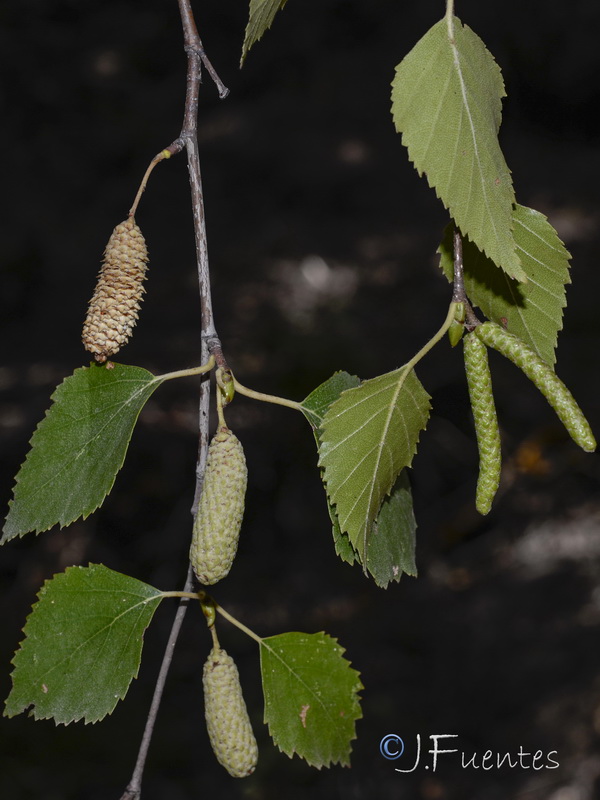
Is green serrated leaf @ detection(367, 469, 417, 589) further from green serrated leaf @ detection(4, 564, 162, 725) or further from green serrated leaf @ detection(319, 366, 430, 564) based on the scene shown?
green serrated leaf @ detection(4, 564, 162, 725)

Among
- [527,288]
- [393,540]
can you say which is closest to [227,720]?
[393,540]

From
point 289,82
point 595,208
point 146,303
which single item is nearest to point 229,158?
point 289,82

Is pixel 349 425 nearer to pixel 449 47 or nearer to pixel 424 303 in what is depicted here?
pixel 449 47

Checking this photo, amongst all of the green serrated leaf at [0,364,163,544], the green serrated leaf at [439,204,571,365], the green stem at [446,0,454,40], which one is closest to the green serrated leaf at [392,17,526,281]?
the green stem at [446,0,454,40]

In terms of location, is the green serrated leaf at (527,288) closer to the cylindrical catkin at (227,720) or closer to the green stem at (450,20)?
the green stem at (450,20)

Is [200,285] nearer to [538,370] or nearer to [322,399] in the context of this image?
[322,399]
